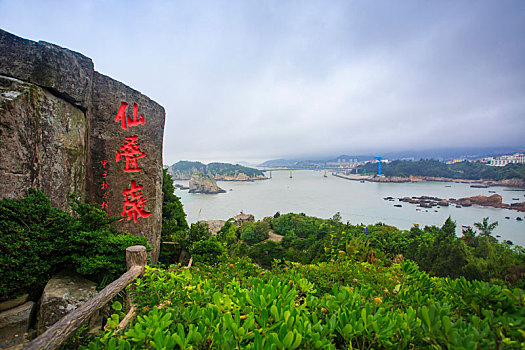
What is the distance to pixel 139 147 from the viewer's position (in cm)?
309

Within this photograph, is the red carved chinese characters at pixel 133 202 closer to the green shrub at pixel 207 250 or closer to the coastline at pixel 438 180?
the green shrub at pixel 207 250

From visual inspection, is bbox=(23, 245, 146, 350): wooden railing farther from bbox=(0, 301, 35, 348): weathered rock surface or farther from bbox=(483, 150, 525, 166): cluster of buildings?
bbox=(483, 150, 525, 166): cluster of buildings

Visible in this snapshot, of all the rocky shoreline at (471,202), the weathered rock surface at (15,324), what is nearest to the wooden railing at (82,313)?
the weathered rock surface at (15,324)

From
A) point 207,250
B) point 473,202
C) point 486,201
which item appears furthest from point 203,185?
point 486,201

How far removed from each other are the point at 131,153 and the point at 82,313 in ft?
7.19

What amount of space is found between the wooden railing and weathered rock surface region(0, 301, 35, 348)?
34.9 inches

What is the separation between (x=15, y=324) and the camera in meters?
1.83

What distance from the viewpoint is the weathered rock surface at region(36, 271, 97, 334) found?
1841 mm

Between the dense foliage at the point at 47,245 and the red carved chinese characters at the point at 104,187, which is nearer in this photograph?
the dense foliage at the point at 47,245

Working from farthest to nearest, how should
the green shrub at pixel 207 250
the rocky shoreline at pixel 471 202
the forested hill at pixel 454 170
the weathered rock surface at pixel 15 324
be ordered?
the forested hill at pixel 454 170 < the rocky shoreline at pixel 471 202 < the green shrub at pixel 207 250 < the weathered rock surface at pixel 15 324

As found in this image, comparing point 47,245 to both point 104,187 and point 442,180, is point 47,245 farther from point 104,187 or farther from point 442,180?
point 442,180

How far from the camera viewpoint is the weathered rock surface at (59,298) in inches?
72.5

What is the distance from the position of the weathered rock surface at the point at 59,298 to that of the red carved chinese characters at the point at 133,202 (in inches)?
41.6

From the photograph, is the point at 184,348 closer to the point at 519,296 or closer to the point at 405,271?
the point at 519,296
